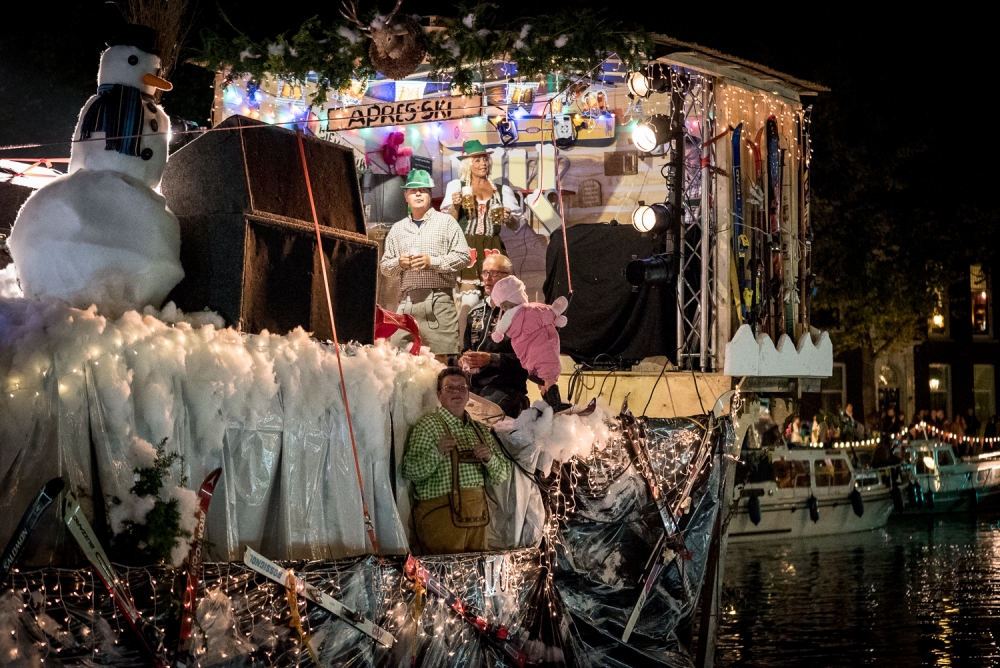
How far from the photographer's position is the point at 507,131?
1269 cm

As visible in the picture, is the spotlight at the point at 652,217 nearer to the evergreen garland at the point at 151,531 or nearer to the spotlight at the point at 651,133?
the spotlight at the point at 651,133

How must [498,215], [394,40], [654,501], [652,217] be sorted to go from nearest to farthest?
[654,501] → [394,40] → [652,217] → [498,215]

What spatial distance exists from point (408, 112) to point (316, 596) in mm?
5143

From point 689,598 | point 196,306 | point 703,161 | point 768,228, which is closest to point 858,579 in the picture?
point 768,228

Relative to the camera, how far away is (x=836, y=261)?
84.8ft

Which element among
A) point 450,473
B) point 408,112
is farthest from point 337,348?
point 408,112

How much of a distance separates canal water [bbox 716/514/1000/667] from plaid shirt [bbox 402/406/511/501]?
442cm

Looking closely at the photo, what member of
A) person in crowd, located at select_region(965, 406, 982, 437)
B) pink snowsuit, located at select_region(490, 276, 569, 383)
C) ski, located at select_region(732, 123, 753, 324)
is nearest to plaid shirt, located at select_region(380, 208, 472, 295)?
pink snowsuit, located at select_region(490, 276, 569, 383)

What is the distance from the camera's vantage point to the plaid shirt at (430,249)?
11.0 metres

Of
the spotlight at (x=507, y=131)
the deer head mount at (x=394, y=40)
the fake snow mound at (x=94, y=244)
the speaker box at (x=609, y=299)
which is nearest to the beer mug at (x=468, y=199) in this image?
the spotlight at (x=507, y=131)

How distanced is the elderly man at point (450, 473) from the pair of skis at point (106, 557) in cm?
171

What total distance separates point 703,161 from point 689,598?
17.2 feet

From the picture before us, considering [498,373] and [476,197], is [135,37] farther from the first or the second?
[476,197]

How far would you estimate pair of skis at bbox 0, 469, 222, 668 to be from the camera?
4.61 m
